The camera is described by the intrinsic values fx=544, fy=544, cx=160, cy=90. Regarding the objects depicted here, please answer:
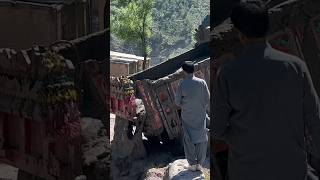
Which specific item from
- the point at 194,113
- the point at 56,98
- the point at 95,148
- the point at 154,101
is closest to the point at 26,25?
the point at 56,98

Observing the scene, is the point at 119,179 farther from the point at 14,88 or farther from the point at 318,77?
the point at 318,77

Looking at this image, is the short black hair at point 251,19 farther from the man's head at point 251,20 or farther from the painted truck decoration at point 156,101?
the painted truck decoration at point 156,101

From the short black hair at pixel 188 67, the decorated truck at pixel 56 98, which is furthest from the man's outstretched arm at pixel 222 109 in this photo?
the short black hair at pixel 188 67

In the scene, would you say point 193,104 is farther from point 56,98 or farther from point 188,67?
point 56,98

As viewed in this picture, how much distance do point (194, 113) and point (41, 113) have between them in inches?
148

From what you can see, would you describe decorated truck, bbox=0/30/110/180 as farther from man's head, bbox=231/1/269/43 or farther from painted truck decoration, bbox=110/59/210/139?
painted truck decoration, bbox=110/59/210/139

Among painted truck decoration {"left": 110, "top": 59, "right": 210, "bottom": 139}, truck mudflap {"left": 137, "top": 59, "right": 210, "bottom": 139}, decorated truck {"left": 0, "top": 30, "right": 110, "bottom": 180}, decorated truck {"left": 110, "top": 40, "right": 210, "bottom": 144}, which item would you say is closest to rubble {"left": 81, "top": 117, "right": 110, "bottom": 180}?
decorated truck {"left": 0, "top": 30, "right": 110, "bottom": 180}

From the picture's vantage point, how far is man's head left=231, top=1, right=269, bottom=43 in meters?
2.66

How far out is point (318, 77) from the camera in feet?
12.0

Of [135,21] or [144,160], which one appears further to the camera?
[135,21]

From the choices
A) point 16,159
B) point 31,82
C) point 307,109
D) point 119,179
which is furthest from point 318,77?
point 119,179

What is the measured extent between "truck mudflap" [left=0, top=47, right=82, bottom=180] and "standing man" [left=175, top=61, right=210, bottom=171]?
10.7 feet

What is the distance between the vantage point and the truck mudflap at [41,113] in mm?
4180

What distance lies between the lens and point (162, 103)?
10141 mm
